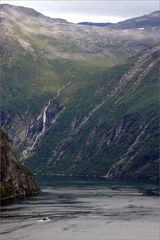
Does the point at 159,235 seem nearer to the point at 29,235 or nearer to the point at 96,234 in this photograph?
the point at 96,234

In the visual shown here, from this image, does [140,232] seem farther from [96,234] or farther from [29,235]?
[29,235]

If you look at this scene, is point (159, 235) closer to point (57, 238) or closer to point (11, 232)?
point (57, 238)

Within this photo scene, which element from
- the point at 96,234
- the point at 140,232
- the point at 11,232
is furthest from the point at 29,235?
the point at 140,232

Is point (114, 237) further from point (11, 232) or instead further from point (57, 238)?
point (11, 232)

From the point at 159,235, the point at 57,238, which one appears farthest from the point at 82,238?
the point at 159,235
